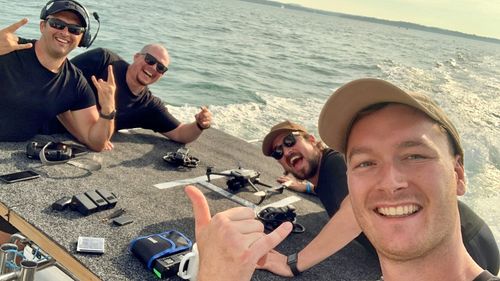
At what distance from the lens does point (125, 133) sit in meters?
4.57

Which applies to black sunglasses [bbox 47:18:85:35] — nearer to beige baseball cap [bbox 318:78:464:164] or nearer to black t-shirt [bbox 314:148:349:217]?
Answer: black t-shirt [bbox 314:148:349:217]

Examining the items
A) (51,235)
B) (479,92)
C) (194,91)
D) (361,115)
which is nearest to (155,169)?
(51,235)

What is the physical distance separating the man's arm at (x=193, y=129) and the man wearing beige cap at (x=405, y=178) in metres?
2.77

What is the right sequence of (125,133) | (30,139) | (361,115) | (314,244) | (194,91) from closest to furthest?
(361,115) → (314,244) → (30,139) → (125,133) → (194,91)

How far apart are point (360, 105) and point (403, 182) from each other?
31 cm

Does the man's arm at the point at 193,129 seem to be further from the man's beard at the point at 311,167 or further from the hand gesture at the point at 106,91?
the man's beard at the point at 311,167

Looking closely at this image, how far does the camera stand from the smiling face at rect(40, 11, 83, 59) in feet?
11.1

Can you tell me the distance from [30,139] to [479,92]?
49.7 feet

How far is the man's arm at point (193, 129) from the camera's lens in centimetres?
440

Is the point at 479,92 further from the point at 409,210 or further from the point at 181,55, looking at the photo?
the point at 409,210

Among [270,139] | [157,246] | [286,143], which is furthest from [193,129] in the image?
[157,246]

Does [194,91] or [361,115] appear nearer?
[361,115]

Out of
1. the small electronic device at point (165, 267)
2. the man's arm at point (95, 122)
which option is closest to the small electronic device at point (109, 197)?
the small electronic device at point (165, 267)

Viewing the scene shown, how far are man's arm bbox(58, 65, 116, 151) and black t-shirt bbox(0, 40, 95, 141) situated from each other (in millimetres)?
101
